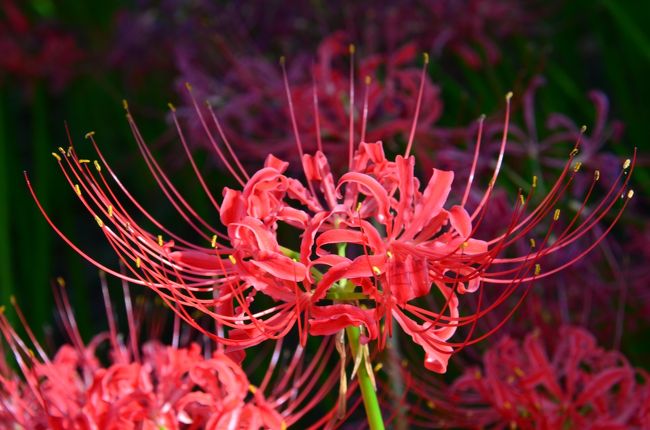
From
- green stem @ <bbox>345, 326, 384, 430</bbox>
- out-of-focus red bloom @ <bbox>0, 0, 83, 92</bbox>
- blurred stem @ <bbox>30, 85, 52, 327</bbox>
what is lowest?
blurred stem @ <bbox>30, 85, 52, 327</bbox>

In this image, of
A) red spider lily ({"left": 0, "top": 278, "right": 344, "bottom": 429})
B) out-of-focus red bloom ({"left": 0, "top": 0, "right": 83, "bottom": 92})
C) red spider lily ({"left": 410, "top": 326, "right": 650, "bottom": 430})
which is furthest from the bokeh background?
red spider lily ({"left": 0, "top": 278, "right": 344, "bottom": 429})

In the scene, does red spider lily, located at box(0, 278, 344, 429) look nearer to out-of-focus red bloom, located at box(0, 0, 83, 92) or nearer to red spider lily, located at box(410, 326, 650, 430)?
red spider lily, located at box(410, 326, 650, 430)

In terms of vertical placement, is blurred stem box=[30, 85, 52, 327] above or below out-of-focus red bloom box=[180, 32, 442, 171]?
below

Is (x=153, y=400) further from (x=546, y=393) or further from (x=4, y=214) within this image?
(x=4, y=214)

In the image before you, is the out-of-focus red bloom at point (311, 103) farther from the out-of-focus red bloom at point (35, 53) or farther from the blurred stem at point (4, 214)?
the out-of-focus red bloom at point (35, 53)

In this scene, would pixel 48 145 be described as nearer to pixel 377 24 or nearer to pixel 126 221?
pixel 377 24

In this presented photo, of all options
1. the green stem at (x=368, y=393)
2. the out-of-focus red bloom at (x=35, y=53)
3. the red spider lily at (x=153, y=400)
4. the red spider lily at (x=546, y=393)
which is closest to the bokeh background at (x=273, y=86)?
the out-of-focus red bloom at (x=35, y=53)
